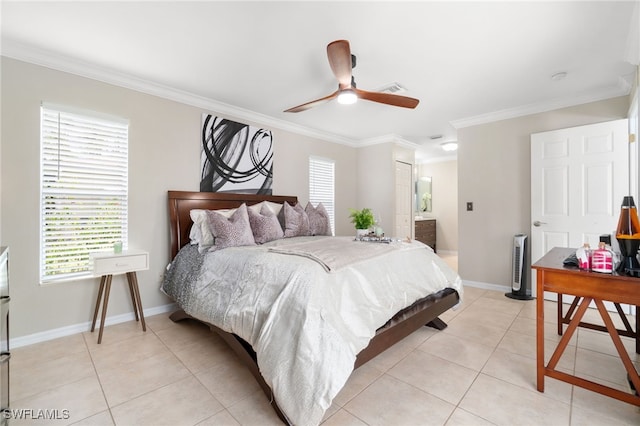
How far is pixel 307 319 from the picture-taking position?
4.94 feet

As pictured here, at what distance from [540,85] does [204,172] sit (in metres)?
4.04

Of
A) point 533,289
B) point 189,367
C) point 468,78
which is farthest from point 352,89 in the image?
point 533,289

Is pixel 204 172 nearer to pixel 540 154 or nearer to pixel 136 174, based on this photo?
pixel 136 174

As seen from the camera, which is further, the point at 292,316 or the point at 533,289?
the point at 533,289

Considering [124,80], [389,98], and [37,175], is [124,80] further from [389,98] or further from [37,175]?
[389,98]

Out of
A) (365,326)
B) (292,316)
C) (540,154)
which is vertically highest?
(540,154)

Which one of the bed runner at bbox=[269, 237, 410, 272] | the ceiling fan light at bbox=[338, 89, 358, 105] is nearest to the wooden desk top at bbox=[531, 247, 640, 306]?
the bed runner at bbox=[269, 237, 410, 272]

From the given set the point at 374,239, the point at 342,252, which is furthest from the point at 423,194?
the point at 342,252

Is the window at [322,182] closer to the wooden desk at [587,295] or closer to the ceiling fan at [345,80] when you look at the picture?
the ceiling fan at [345,80]

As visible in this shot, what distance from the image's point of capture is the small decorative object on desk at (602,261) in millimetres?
1567

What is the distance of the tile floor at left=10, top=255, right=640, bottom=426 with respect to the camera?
5.17ft

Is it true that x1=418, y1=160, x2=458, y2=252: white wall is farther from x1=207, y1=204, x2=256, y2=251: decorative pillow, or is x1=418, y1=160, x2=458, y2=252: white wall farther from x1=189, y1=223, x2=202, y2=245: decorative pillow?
x1=189, y1=223, x2=202, y2=245: decorative pillow

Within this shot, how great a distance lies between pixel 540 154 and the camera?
143 inches

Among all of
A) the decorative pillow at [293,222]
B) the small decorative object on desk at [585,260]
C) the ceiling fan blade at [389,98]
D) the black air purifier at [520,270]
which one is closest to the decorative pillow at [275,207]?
the decorative pillow at [293,222]
